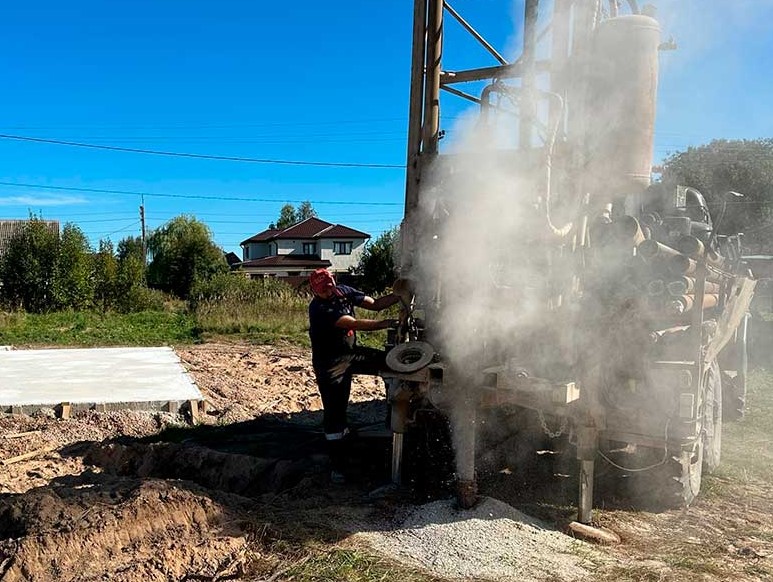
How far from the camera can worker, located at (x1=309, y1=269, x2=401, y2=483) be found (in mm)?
6242

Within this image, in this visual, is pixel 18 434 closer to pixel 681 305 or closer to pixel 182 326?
pixel 681 305

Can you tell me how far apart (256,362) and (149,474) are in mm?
7750

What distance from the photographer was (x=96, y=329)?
66.2 feet

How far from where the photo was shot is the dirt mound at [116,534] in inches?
157

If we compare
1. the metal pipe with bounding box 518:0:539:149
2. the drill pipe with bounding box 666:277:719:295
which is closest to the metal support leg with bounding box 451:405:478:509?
the drill pipe with bounding box 666:277:719:295

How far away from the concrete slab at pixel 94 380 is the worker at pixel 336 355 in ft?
11.2

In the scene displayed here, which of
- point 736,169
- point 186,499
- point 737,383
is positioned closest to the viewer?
point 186,499

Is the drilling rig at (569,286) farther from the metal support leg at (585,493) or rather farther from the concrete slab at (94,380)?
the concrete slab at (94,380)

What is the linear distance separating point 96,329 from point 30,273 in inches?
301

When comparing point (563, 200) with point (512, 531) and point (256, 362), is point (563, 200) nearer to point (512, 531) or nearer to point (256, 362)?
point (512, 531)

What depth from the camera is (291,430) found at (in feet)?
27.4

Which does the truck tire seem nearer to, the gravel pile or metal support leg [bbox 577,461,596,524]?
metal support leg [bbox 577,461,596,524]

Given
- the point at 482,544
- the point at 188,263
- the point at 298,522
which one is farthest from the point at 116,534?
the point at 188,263

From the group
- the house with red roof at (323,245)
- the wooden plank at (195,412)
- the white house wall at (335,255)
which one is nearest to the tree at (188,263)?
the house with red roof at (323,245)
